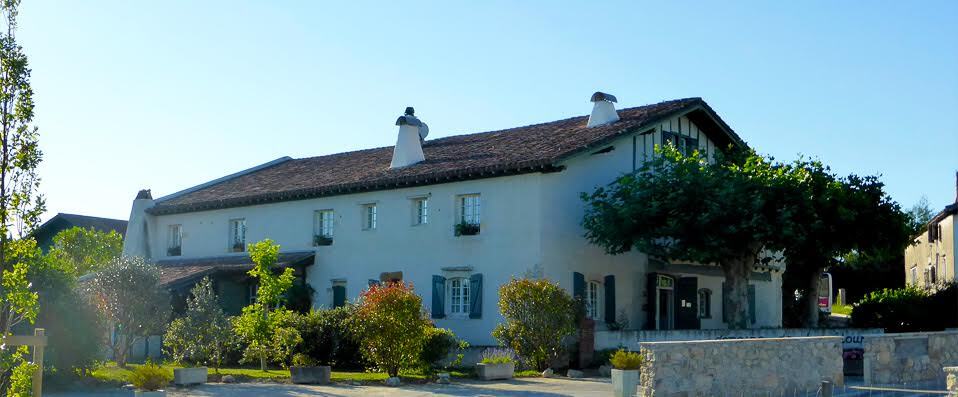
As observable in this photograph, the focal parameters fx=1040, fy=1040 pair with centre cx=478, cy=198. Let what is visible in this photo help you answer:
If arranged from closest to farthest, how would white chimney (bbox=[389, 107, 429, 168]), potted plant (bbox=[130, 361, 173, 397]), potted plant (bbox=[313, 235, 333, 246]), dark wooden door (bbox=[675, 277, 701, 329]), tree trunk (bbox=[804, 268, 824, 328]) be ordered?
potted plant (bbox=[130, 361, 173, 397])
dark wooden door (bbox=[675, 277, 701, 329])
white chimney (bbox=[389, 107, 429, 168])
potted plant (bbox=[313, 235, 333, 246])
tree trunk (bbox=[804, 268, 824, 328])

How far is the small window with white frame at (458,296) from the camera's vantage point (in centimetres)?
2784

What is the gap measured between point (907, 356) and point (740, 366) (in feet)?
13.8

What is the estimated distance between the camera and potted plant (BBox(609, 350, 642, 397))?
17.4 metres

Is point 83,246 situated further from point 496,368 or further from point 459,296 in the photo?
point 496,368

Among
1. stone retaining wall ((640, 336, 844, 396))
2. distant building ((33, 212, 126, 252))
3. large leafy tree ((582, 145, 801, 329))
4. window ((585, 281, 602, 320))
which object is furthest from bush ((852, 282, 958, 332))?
distant building ((33, 212, 126, 252))

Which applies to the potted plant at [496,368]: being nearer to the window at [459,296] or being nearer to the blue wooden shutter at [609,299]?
the window at [459,296]

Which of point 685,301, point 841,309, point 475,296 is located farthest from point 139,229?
point 841,309

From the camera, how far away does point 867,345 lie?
59.9ft

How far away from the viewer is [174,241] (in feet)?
122

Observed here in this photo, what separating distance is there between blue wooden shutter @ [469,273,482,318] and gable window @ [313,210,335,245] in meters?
6.17

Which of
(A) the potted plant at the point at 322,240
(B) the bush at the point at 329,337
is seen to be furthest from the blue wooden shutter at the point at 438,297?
(A) the potted plant at the point at 322,240

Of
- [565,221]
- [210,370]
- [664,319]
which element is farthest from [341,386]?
[664,319]

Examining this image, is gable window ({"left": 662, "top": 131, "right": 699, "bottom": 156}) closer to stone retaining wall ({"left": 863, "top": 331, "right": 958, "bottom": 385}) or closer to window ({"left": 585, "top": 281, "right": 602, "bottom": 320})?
window ({"left": 585, "top": 281, "right": 602, "bottom": 320})

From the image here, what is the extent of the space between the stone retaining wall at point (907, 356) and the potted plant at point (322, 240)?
17482 mm
